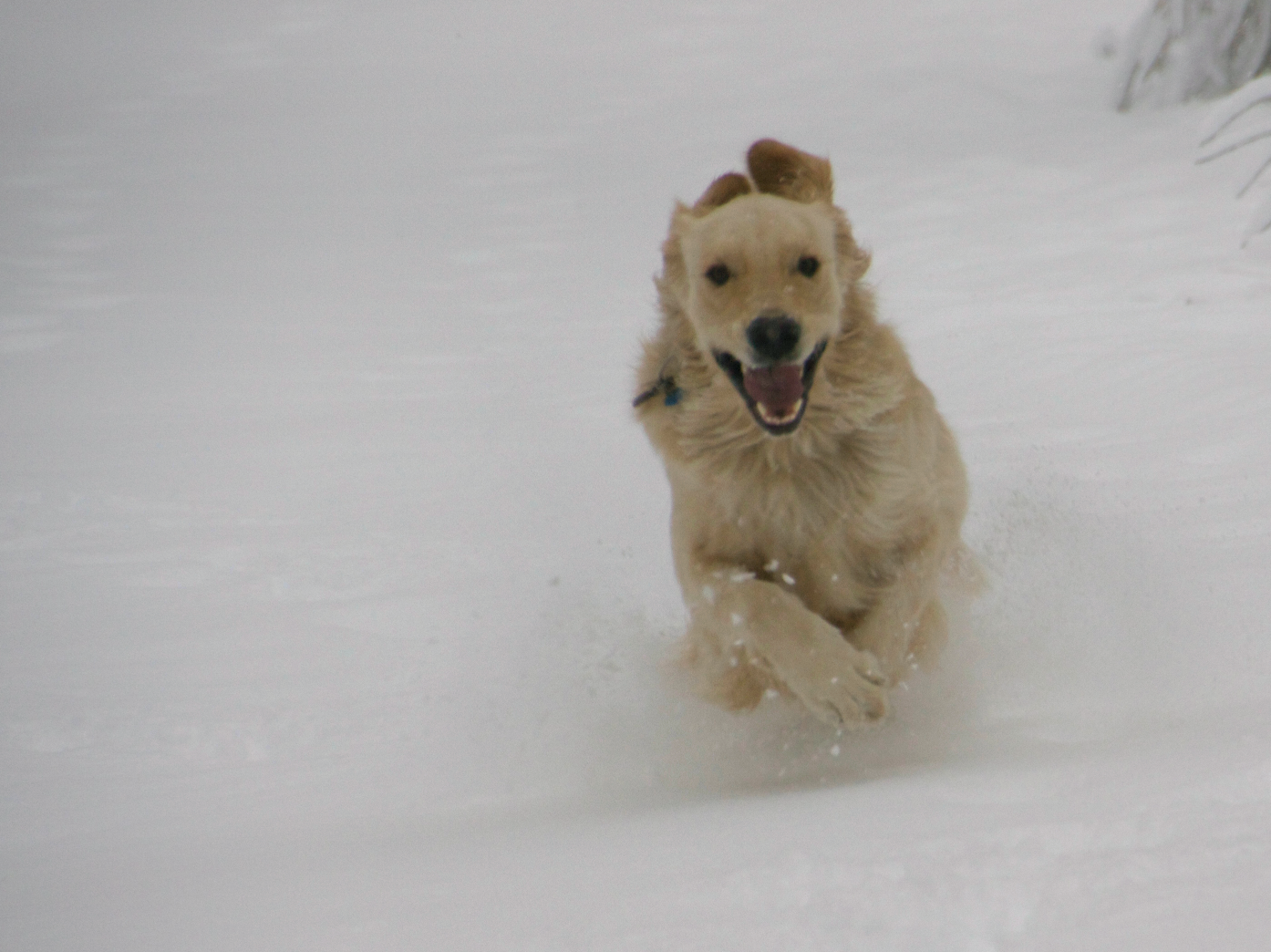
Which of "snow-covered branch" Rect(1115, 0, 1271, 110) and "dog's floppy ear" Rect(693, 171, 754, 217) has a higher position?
"dog's floppy ear" Rect(693, 171, 754, 217)

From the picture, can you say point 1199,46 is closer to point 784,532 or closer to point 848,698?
point 784,532

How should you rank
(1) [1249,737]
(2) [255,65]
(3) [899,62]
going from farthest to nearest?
(2) [255,65] < (3) [899,62] < (1) [1249,737]

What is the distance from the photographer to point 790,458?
329cm

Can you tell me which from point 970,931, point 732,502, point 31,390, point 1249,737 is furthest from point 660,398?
point 31,390

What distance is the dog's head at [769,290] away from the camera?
2.88 metres

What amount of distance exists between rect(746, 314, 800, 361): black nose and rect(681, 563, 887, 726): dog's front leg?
0.57 metres

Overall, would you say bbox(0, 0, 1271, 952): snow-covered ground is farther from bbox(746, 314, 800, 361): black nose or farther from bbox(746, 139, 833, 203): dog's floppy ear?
bbox(746, 139, 833, 203): dog's floppy ear

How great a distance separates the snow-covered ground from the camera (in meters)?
2.09

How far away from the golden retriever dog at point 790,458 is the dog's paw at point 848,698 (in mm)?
18

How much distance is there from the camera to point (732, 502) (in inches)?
129

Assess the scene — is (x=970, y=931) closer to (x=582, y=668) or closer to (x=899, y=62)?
(x=582, y=668)

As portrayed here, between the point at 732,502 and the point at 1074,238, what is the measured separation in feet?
18.9

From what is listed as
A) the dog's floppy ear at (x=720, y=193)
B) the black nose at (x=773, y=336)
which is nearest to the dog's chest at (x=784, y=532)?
the black nose at (x=773, y=336)

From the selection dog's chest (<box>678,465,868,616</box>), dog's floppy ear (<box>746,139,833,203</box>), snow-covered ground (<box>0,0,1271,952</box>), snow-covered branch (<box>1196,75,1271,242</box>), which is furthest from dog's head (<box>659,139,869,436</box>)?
snow-covered branch (<box>1196,75,1271,242</box>)
